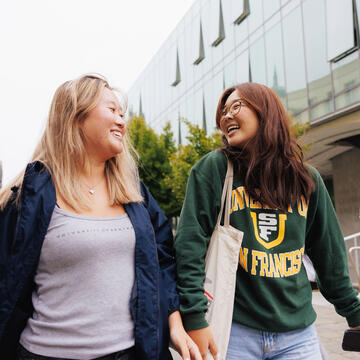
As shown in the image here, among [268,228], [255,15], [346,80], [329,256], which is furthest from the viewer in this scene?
[255,15]

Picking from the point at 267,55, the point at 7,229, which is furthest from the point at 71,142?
the point at 267,55

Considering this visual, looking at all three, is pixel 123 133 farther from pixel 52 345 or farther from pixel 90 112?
pixel 52 345

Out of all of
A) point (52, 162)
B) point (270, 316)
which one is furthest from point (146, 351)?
point (52, 162)

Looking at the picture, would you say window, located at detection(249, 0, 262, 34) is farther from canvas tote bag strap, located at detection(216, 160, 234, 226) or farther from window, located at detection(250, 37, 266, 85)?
canvas tote bag strap, located at detection(216, 160, 234, 226)

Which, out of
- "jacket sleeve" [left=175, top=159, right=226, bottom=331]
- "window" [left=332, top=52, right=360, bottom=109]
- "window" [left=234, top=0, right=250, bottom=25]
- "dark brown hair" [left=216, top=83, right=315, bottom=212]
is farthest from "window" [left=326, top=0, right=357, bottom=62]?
"jacket sleeve" [left=175, top=159, right=226, bottom=331]

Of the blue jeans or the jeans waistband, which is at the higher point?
the jeans waistband

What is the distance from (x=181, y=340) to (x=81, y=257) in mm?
545

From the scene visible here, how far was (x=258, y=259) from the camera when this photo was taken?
1902 mm

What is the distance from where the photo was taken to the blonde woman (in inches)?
63.8

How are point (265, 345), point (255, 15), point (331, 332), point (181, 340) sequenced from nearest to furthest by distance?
point (181, 340) < point (265, 345) < point (331, 332) < point (255, 15)

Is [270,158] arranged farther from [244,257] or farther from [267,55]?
[267,55]

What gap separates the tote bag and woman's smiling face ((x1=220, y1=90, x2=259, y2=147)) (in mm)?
309

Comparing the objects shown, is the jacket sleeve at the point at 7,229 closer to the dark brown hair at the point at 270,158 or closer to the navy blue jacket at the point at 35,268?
the navy blue jacket at the point at 35,268

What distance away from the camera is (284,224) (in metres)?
1.98
